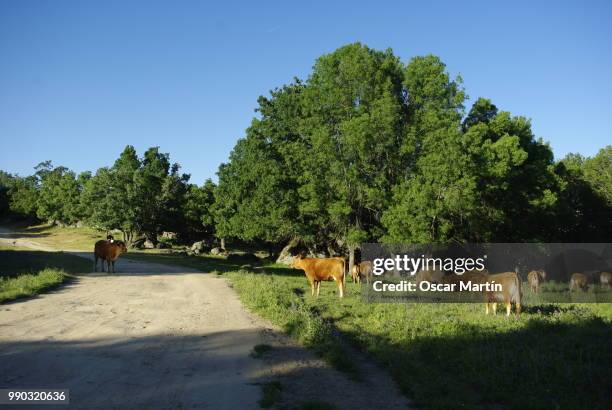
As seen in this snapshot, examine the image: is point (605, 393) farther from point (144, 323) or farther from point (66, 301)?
point (66, 301)

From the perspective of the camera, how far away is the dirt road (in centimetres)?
761

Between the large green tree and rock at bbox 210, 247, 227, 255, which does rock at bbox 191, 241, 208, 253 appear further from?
the large green tree

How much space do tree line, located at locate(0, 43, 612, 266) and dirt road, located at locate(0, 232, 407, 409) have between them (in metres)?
15.7

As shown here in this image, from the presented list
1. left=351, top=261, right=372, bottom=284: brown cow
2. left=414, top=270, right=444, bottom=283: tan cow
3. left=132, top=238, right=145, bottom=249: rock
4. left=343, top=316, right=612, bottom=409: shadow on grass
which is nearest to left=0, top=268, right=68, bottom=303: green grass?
left=343, top=316, right=612, bottom=409: shadow on grass

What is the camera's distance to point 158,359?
936cm

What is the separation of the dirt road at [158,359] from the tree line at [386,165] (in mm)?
15744

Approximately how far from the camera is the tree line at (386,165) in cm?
2709

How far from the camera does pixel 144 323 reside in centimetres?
1263

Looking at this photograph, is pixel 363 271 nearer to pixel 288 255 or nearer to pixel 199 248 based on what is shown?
pixel 288 255

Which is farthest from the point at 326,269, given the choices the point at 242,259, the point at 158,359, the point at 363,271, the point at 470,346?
the point at 242,259

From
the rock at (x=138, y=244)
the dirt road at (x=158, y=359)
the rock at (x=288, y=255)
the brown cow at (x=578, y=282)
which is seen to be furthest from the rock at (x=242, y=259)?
the dirt road at (x=158, y=359)

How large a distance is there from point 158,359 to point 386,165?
76.1 ft

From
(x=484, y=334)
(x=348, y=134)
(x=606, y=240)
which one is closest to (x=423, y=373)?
(x=484, y=334)

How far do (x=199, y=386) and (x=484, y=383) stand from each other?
5274mm
